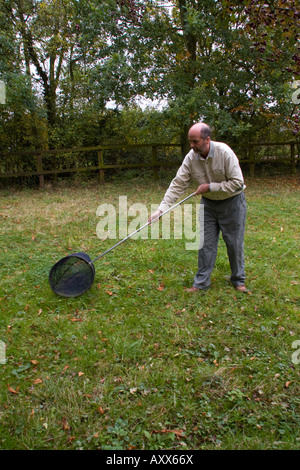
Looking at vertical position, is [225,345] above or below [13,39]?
below

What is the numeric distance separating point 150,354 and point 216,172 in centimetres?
198

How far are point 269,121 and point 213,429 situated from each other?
11864 millimetres

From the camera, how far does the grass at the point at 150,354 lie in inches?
88.6

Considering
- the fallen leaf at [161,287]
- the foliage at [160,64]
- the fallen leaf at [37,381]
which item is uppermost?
the foliage at [160,64]

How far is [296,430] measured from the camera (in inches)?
88.0

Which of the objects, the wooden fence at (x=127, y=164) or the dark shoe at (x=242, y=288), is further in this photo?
the wooden fence at (x=127, y=164)

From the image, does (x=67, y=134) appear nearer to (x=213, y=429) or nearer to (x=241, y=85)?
(x=241, y=85)

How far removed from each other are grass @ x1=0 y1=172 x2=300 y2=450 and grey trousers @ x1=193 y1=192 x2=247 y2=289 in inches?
7.9

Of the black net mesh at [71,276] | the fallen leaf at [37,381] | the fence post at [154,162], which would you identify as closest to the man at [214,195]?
the black net mesh at [71,276]

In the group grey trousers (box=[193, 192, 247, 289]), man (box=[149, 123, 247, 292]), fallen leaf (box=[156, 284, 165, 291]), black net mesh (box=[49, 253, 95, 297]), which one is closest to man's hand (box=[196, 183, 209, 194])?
man (box=[149, 123, 247, 292])

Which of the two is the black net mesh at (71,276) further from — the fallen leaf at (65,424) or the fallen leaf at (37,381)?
the fallen leaf at (65,424)
